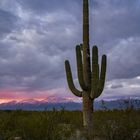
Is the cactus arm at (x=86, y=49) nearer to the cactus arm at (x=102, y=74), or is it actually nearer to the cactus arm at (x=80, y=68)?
the cactus arm at (x=80, y=68)

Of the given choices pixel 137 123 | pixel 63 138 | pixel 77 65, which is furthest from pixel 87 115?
pixel 63 138

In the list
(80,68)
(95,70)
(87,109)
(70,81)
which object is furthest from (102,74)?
(87,109)

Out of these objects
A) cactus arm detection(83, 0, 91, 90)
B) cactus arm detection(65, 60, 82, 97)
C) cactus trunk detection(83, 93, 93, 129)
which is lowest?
cactus trunk detection(83, 93, 93, 129)

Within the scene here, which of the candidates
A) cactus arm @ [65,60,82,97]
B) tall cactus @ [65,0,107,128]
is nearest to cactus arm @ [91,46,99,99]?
tall cactus @ [65,0,107,128]

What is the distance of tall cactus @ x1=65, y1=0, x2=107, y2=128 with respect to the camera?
13.5m

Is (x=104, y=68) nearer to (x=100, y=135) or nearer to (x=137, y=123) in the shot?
(x=137, y=123)

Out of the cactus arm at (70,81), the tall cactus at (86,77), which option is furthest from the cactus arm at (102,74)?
the cactus arm at (70,81)

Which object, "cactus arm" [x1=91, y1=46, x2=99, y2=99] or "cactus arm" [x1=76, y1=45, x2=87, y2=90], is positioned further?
"cactus arm" [x1=76, y1=45, x2=87, y2=90]

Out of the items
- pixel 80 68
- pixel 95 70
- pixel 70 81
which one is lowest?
pixel 70 81

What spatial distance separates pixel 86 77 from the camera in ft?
46.8

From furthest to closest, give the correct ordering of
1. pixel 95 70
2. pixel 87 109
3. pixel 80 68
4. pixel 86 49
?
pixel 86 49 → pixel 87 109 → pixel 80 68 → pixel 95 70

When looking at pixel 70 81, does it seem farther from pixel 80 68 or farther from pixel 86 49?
pixel 86 49

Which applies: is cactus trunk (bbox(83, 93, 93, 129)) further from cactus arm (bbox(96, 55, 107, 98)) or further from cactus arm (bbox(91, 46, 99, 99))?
cactus arm (bbox(96, 55, 107, 98))

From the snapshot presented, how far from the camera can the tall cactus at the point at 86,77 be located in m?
13.5
